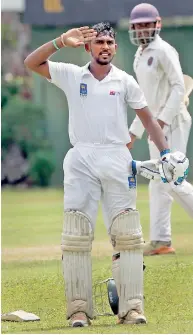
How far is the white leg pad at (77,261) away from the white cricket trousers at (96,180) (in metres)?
0.08

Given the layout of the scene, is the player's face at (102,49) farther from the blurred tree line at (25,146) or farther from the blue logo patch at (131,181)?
the blurred tree line at (25,146)

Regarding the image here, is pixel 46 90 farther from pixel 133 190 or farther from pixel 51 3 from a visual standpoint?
pixel 133 190

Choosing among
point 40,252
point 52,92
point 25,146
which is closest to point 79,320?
point 40,252

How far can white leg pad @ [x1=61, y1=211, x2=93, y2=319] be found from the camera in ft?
26.6

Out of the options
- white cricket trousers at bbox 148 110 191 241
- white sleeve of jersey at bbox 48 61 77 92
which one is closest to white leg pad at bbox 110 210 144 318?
white sleeve of jersey at bbox 48 61 77 92

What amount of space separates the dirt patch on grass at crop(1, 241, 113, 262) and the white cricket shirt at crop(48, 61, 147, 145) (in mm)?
3778

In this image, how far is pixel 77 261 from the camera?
811 cm

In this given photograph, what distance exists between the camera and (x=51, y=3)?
76.3 feet

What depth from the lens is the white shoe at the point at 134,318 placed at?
8.08m

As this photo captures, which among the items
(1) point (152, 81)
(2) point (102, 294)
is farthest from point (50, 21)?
(2) point (102, 294)

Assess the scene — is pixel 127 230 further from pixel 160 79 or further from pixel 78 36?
pixel 160 79

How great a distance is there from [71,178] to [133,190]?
1.32 ft

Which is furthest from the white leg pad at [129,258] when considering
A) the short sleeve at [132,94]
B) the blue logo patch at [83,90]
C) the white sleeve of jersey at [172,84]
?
the white sleeve of jersey at [172,84]

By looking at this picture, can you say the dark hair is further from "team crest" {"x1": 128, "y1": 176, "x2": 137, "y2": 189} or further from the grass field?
the grass field
